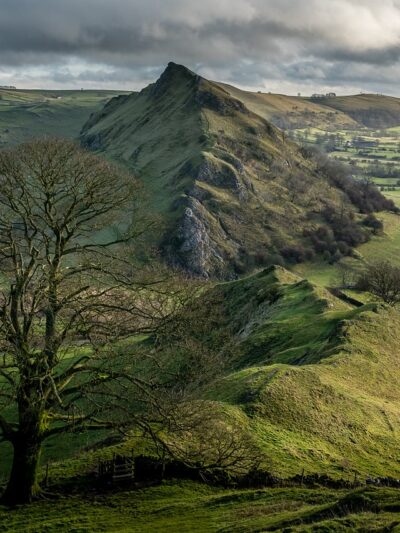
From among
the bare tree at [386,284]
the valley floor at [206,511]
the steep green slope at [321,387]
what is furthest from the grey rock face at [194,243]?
the valley floor at [206,511]

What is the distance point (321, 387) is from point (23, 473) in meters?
21.9

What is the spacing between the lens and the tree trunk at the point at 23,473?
A: 28.1 m

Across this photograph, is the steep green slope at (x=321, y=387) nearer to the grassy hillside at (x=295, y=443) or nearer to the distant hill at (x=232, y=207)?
the grassy hillside at (x=295, y=443)

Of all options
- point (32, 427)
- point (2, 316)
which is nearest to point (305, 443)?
point (32, 427)

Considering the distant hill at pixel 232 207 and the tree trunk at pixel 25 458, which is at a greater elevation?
the distant hill at pixel 232 207

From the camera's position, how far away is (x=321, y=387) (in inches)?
1630

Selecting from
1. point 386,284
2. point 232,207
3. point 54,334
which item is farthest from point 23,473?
point 232,207

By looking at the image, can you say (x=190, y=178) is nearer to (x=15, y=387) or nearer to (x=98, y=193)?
(x=98, y=193)

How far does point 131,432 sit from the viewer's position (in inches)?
1339

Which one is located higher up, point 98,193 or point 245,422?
point 98,193

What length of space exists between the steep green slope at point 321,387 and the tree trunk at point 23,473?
41.4ft

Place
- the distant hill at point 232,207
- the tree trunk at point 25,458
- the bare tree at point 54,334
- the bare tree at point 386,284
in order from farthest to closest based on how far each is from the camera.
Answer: the distant hill at point 232,207
the bare tree at point 386,284
the tree trunk at point 25,458
the bare tree at point 54,334

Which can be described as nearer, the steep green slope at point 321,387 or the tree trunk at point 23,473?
the tree trunk at point 23,473

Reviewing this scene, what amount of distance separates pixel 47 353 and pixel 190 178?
147m
